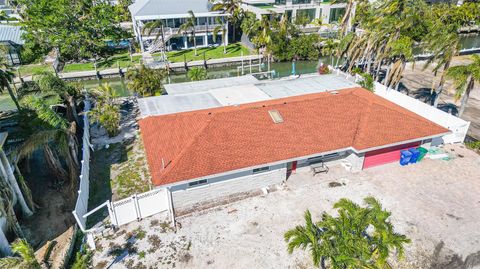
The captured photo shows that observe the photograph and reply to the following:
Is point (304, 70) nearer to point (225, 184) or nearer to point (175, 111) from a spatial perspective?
point (175, 111)

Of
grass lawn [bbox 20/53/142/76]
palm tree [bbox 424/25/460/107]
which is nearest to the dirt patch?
grass lawn [bbox 20/53/142/76]

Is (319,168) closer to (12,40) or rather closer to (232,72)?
(232,72)

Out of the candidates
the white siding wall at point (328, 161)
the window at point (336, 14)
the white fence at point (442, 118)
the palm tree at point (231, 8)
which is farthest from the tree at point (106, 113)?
the window at point (336, 14)

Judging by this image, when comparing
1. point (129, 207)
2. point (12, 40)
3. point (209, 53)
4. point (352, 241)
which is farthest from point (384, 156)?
point (12, 40)

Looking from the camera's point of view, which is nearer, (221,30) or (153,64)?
(153,64)

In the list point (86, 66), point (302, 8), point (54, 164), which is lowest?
point (86, 66)

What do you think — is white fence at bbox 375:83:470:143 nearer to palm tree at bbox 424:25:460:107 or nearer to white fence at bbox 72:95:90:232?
palm tree at bbox 424:25:460:107
